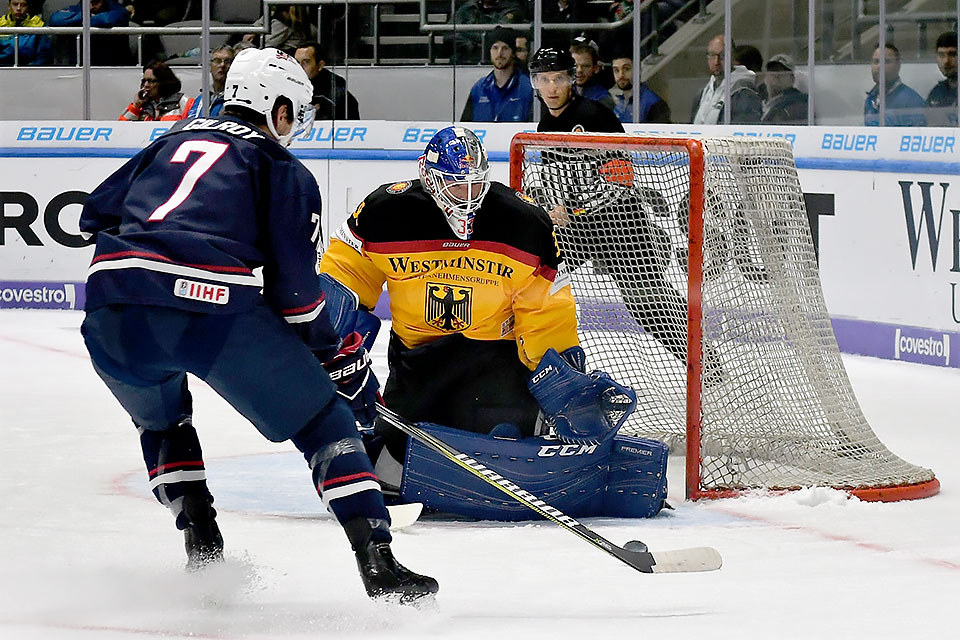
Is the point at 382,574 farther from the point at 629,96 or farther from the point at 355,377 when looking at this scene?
the point at 629,96

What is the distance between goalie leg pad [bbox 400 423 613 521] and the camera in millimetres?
3764

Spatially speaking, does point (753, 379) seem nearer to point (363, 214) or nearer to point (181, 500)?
point (363, 214)

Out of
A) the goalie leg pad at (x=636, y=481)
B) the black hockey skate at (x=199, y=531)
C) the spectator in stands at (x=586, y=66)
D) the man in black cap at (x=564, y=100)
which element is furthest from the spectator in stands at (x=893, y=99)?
the black hockey skate at (x=199, y=531)

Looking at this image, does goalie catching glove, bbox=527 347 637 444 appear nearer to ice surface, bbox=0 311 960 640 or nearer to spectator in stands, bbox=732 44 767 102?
ice surface, bbox=0 311 960 640

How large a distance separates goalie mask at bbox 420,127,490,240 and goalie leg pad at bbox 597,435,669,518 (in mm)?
658

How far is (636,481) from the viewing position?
3.84m

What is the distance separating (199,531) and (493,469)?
854mm

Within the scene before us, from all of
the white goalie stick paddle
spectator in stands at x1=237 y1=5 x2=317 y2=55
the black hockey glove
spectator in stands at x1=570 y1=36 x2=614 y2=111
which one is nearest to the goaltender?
the white goalie stick paddle

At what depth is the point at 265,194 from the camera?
9.33 feet

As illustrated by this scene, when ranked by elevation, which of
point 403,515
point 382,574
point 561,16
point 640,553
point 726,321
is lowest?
point 403,515

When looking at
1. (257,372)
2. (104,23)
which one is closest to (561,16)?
(104,23)

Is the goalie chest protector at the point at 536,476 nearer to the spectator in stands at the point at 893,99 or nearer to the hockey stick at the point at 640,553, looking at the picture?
the hockey stick at the point at 640,553

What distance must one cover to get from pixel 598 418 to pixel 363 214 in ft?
2.62

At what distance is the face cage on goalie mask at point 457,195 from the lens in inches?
152
